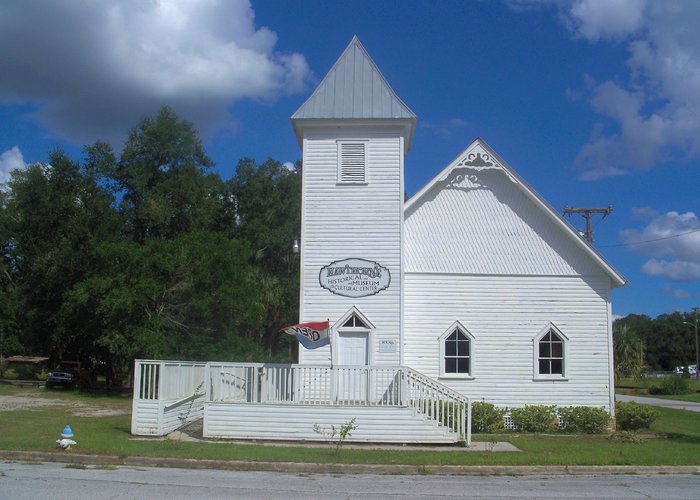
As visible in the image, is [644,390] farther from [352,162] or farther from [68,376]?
[352,162]

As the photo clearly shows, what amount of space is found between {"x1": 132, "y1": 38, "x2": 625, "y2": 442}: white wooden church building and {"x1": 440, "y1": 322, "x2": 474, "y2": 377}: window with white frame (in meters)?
0.04

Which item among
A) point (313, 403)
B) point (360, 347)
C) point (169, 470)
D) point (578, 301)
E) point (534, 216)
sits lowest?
point (169, 470)

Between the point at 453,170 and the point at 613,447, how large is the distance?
9569 mm

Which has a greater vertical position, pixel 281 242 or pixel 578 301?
pixel 281 242

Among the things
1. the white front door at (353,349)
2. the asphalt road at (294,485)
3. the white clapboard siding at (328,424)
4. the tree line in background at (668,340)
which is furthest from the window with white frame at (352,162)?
the tree line in background at (668,340)

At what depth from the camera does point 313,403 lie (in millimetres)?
16578

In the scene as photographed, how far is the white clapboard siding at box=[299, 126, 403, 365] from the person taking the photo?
19875 millimetres

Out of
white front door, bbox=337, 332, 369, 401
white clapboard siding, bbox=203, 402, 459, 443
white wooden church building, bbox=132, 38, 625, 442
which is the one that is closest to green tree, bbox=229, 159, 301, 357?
white wooden church building, bbox=132, 38, 625, 442

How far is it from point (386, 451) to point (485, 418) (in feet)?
18.3

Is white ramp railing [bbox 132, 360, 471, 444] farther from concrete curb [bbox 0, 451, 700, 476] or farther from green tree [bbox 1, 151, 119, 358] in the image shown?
green tree [bbox 1, 151, 119, 358]

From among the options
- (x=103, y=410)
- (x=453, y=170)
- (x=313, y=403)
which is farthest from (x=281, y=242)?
(x=313, y=403)

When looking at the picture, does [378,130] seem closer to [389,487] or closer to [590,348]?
[590,348]

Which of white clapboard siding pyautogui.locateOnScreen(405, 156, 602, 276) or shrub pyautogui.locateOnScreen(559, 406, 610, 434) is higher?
white clapboard siding pyautogui.locateOnScreen(405, 156, 602, 276)

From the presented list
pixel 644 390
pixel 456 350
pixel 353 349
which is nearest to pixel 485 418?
pixel 456 350
